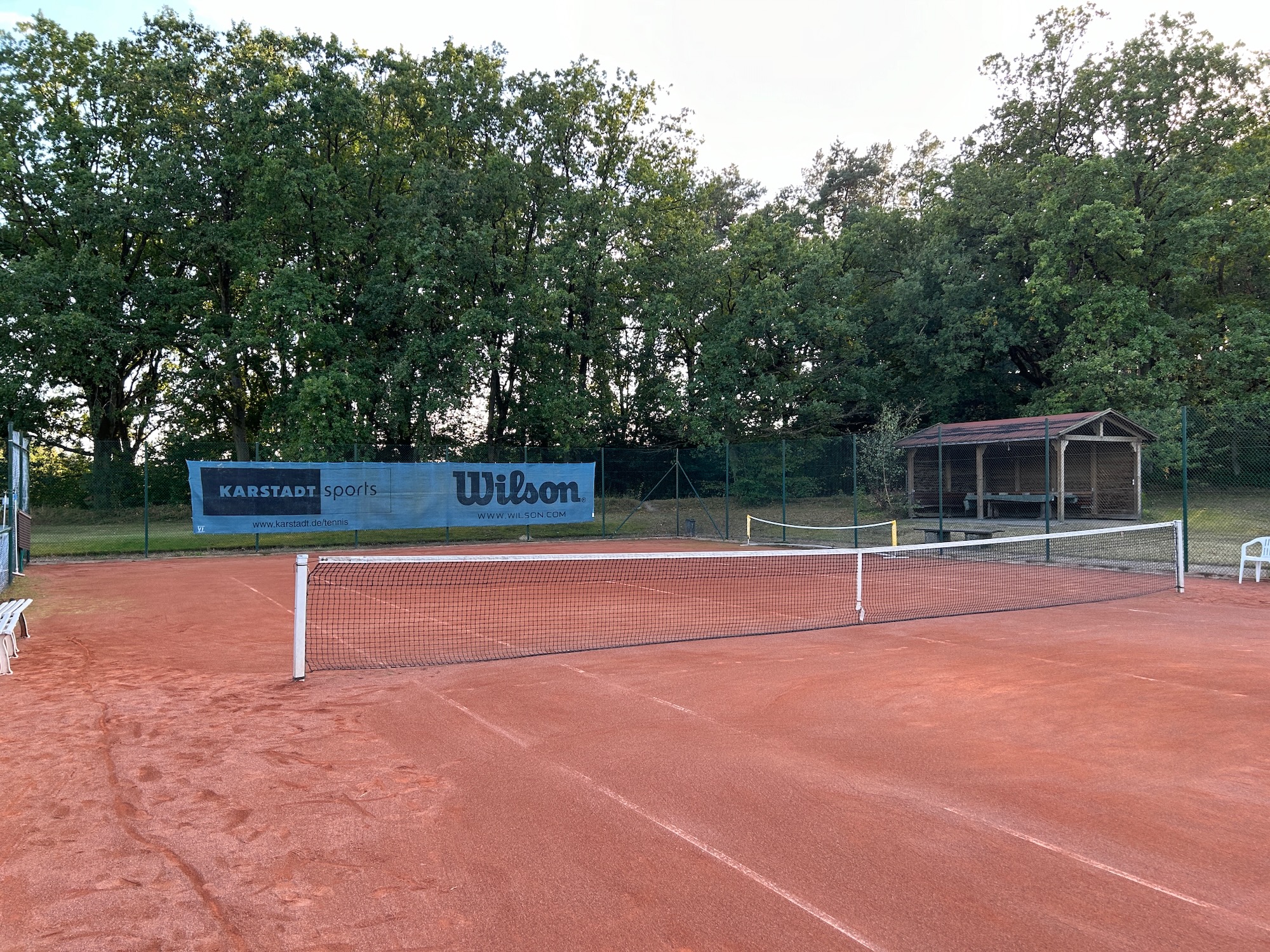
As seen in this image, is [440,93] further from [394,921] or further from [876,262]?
[394,921]

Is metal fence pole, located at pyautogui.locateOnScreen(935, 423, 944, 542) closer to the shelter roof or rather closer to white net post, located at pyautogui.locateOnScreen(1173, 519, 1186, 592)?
the shelter roof

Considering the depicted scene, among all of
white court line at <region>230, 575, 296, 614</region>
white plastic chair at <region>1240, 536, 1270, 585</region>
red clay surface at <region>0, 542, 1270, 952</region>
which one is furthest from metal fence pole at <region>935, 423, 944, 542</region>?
white court line at <region>230, 575, 296, 614</region>

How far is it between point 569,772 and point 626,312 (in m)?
27.4

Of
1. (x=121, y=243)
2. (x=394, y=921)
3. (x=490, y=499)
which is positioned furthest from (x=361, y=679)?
(x=121, y=243)

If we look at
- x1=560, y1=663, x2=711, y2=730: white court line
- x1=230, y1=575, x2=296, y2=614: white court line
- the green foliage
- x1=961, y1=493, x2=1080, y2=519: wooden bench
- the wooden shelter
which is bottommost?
x1=230, y1=575, x2=296, y2=614: white court line

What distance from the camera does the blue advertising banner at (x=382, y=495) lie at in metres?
18.5

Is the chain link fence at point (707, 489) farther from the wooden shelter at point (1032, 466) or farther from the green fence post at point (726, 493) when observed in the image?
the wooden shelter at point (1032, 466)

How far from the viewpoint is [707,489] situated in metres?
25.8

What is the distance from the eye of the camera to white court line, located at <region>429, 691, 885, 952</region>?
3.05m

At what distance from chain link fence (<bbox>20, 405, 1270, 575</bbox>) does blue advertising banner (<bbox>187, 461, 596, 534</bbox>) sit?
882 mm

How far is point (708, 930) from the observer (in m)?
3.05

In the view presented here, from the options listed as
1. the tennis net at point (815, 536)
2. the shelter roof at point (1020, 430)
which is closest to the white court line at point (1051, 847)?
the tennis net at point (815, 536)

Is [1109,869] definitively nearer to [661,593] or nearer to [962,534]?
[661,593]

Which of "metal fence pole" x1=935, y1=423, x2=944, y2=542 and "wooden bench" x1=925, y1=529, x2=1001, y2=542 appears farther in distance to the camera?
"metal fence pole" x1=935, y1=423, x2=944, y2=542
